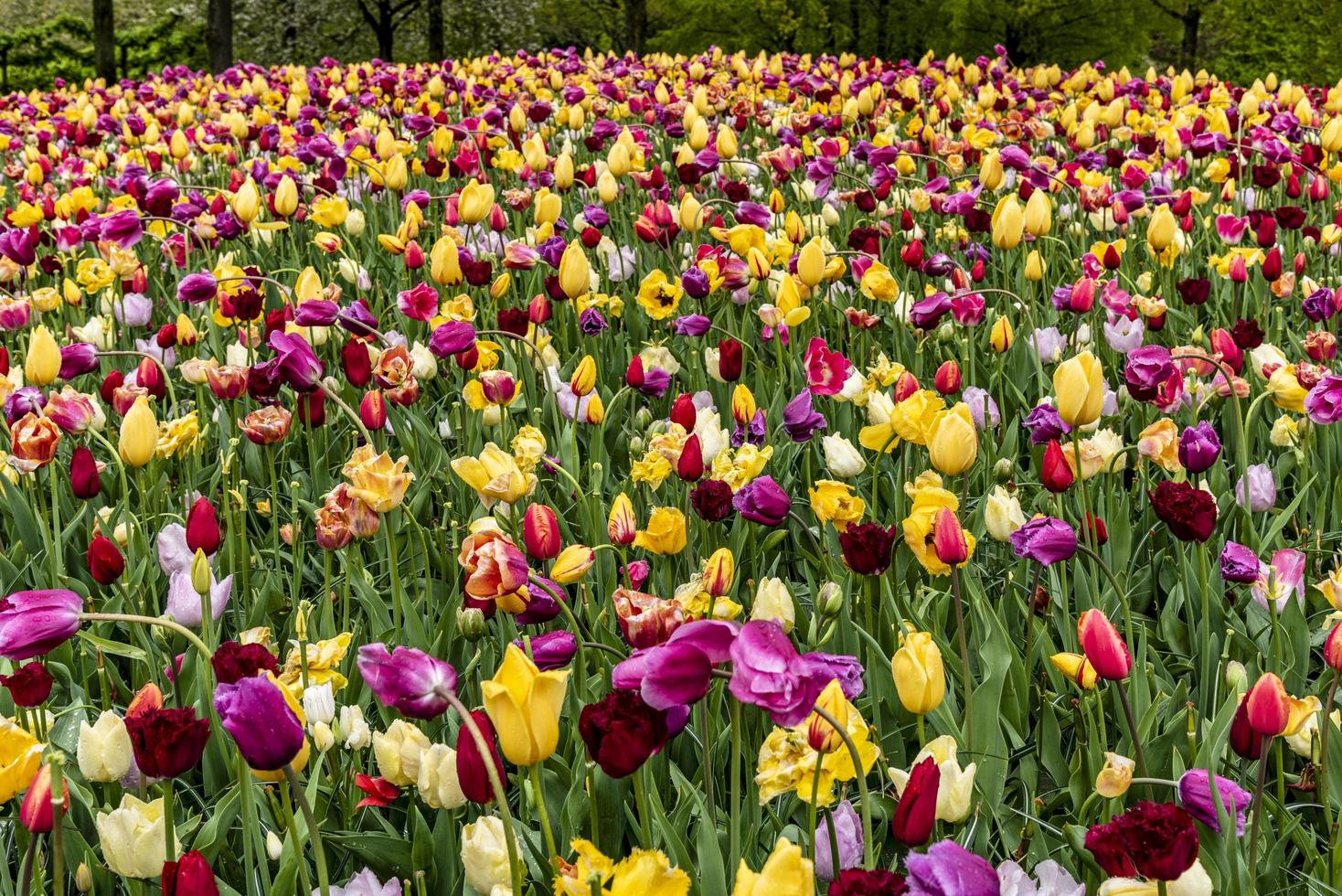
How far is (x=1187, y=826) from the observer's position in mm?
984

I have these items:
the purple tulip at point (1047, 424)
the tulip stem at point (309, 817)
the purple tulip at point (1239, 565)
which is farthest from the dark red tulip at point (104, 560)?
the purple tulip at point (1239, 565)

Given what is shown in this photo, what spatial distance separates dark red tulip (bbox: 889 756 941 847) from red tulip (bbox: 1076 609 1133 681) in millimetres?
268

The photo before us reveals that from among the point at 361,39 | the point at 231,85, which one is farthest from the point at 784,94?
the point at 361,39

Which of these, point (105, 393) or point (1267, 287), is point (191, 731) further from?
point (1267, 287)

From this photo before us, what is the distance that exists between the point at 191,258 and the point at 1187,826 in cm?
473

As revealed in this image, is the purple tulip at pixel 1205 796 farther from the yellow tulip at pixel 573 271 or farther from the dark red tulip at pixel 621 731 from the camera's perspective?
the yellow tulip at pixel 573 271

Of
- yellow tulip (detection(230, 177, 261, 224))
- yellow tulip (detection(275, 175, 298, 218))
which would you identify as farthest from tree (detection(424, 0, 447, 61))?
yellow tulip (detection(230, 177, 261, 224))

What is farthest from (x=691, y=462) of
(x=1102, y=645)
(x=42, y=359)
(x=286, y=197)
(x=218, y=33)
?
(x=218, y=33)

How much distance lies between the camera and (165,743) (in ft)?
3.75

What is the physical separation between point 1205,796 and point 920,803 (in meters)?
0.37

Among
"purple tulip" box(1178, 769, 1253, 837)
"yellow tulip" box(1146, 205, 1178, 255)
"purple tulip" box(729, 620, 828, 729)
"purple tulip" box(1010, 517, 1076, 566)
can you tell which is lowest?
"purple tulip" box(1178, 769, 1253, 837)

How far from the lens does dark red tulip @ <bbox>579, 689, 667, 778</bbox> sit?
1062 mm

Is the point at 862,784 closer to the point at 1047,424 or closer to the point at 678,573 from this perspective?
the point at 678,573

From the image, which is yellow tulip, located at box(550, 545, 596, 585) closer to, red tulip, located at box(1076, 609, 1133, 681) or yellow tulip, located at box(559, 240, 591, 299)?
red tulip, located at box(1076, 609, 1133, 681)
